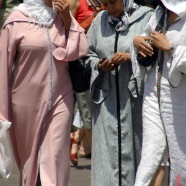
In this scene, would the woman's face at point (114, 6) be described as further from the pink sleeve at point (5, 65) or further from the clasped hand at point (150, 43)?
the pink sleeve at point (5, 65)

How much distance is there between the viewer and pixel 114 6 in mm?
6789

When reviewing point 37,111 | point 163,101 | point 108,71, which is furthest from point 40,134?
point 163,101

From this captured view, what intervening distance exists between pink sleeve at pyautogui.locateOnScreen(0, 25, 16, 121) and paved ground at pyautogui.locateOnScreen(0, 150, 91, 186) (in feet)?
5.69

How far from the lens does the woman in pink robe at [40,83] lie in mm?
6699

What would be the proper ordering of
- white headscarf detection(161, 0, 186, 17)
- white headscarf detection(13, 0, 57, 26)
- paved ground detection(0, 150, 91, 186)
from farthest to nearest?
paved ground detection(0, 150, 91, 186) → white headscarf detection(13, 0, 57, 26) → white headscarf detection(161, 0, 186, 17)

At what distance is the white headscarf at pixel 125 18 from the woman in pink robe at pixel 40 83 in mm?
255

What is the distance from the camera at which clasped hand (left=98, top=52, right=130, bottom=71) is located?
663 cm

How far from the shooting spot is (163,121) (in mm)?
6254

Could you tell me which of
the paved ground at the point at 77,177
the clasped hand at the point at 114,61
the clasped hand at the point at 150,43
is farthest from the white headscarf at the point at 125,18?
the paved ground at the point at 77,177

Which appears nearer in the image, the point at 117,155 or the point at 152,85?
the point at 152,85

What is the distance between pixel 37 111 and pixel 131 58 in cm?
82

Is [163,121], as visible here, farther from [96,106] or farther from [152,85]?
[96,106]

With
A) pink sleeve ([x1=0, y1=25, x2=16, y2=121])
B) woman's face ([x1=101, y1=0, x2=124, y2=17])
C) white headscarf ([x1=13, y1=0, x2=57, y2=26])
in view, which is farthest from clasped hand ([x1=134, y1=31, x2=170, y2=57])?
pink sleeve ([x1=0, y1=25, x2=16, y2=121])

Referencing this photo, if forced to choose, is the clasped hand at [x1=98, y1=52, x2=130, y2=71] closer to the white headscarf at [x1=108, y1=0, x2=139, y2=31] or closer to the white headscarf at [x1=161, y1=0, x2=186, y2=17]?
the white headscarf at [x1=108, y1=0, x2=139, y2=31]
